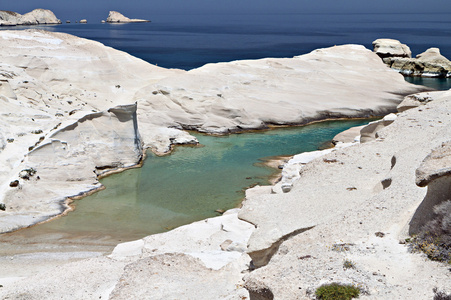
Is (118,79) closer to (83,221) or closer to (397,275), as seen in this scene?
(83,221)

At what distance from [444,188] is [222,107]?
29484mm

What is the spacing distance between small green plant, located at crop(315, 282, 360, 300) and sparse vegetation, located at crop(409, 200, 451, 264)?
1.76m

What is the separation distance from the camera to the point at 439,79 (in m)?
65.1

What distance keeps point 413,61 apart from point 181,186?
52318mm

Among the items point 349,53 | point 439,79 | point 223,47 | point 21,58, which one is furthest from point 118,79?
point 223,47

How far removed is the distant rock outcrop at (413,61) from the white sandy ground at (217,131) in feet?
58.7

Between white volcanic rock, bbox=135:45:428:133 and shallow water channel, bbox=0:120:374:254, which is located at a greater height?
white volcanic rock, bbox=135:45:428:133

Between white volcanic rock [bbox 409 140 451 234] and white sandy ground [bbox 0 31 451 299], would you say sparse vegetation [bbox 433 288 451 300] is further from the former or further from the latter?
white volcanic rock [bbox 409 140 451 234]

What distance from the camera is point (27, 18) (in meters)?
171

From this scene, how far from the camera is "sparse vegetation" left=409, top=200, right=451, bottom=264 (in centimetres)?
896

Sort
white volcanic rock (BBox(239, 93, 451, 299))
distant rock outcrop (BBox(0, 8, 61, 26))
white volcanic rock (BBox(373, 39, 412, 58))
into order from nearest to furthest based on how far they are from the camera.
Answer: white volcanic rock (BBox(239, 93, 451, 299)), white volcanic rock (BBox(373, 39, 412, 58)), distant rock outcrop (BBox(0, 8, 61, 26))

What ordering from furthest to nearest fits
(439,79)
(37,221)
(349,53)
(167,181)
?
(439,79) → (349,53) → (167,181) → (37,221)

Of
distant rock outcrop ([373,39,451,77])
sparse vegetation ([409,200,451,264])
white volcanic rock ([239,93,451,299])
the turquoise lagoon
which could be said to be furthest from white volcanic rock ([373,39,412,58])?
sparse vegetation ([409,200,451,264])

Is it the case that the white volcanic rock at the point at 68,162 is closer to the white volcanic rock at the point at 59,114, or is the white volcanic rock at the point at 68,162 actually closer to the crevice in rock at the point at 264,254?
the white volcanic rock at the point at 59,114
